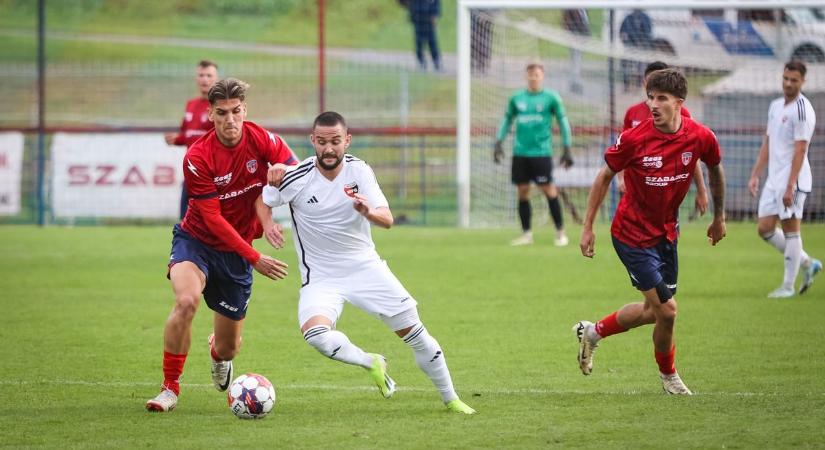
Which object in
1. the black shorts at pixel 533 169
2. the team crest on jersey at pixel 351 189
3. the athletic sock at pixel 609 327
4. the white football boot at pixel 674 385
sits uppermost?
the black shorts at pixel 533 169

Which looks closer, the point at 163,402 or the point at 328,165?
the point at 328,165

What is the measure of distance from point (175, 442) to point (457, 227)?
1350 cm

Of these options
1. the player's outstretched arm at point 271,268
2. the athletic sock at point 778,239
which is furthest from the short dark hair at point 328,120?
the athletic sock at point 778,239

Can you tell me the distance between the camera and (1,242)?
17891mm

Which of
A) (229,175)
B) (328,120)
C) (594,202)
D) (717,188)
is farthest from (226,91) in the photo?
(717,188)

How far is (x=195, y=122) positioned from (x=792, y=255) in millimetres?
5919

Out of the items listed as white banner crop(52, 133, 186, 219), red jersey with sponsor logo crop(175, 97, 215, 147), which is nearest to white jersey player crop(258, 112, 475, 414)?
red jersey with sponsor logo crop(175, 97, 215, 147)

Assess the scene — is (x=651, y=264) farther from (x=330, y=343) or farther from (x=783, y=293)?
(x=783, y=293)

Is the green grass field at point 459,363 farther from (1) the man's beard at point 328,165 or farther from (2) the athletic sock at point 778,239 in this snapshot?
(1) the man's beard at point 328,165

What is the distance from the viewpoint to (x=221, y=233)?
7379mm

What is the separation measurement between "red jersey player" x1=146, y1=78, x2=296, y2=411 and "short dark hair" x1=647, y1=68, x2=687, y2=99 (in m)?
2.19

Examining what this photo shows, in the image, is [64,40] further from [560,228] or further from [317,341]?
[317,341]

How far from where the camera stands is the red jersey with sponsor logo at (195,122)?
1262 centimetres

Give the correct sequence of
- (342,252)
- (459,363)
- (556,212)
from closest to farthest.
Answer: (342,252) → (459,363) → (556,212)
